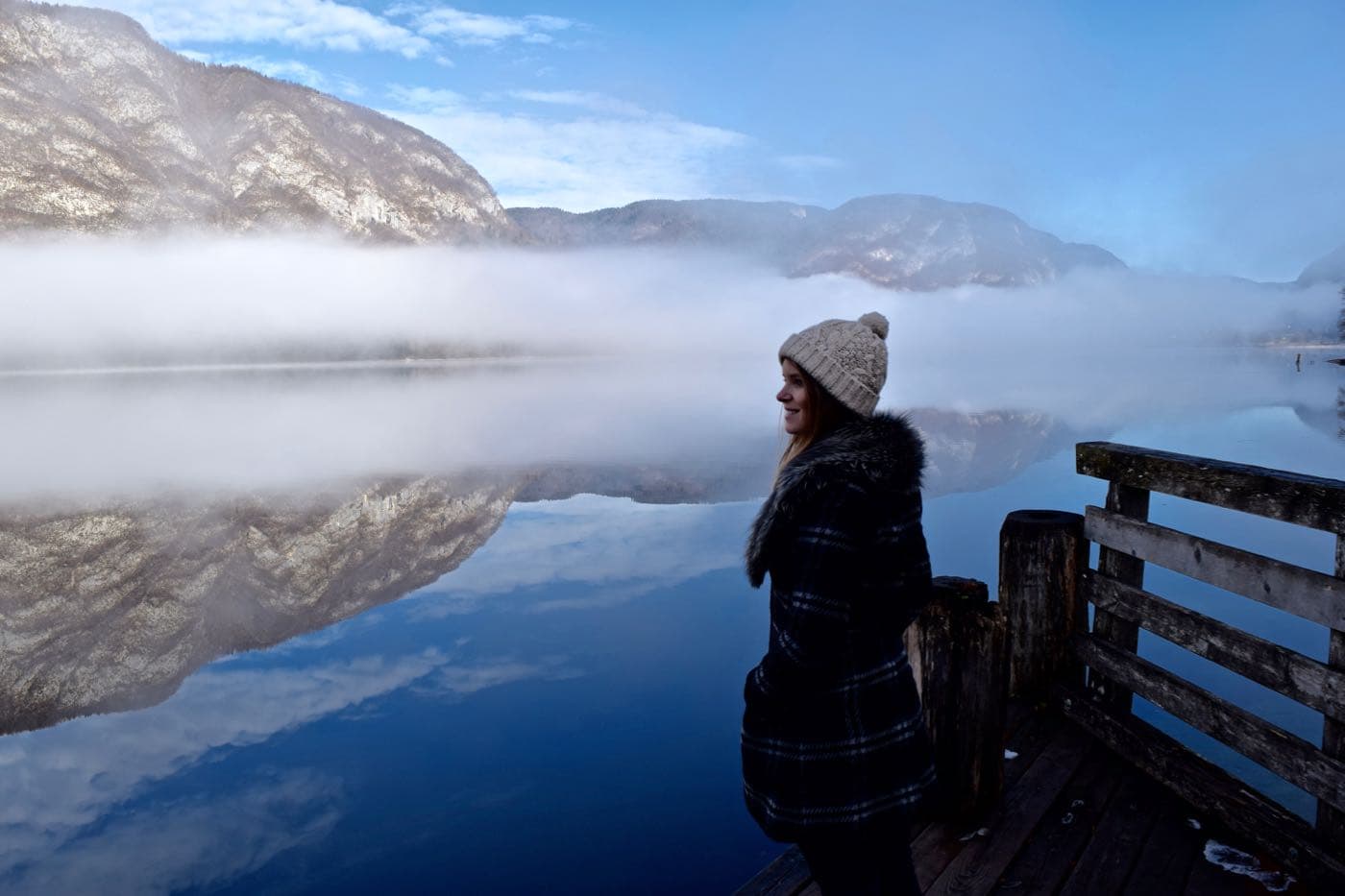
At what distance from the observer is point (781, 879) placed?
410cm

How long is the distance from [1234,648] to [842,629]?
2969mm

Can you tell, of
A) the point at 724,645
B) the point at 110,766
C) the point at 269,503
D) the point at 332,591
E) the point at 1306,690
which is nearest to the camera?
the point at 1306,690

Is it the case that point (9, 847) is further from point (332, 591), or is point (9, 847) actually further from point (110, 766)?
point (332, 591)

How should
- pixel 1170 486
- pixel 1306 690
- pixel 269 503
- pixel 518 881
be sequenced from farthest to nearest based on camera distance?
pixel 269 503, pixel 518 881, pixel 1170 486, pixel 1306 690

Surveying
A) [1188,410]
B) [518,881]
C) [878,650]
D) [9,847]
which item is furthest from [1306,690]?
[1188,410]

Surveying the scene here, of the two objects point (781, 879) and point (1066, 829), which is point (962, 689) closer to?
point (1066, 829)

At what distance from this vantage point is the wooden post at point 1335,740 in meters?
3.61

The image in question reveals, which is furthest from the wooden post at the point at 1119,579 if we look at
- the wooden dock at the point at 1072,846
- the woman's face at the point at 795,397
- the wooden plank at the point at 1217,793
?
the woman's face at the point at 795,397

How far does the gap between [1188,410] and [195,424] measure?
196 ft

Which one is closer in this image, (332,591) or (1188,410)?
(332,591)

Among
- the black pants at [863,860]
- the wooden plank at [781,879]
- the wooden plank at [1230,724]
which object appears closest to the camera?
the black pants at [863,860]

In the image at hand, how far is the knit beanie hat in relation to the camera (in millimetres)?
2695

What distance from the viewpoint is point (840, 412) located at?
9.26ft

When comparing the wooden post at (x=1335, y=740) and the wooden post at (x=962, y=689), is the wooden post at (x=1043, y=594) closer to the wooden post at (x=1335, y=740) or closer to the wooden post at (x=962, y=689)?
the wooden post at (x=962, y=689)
